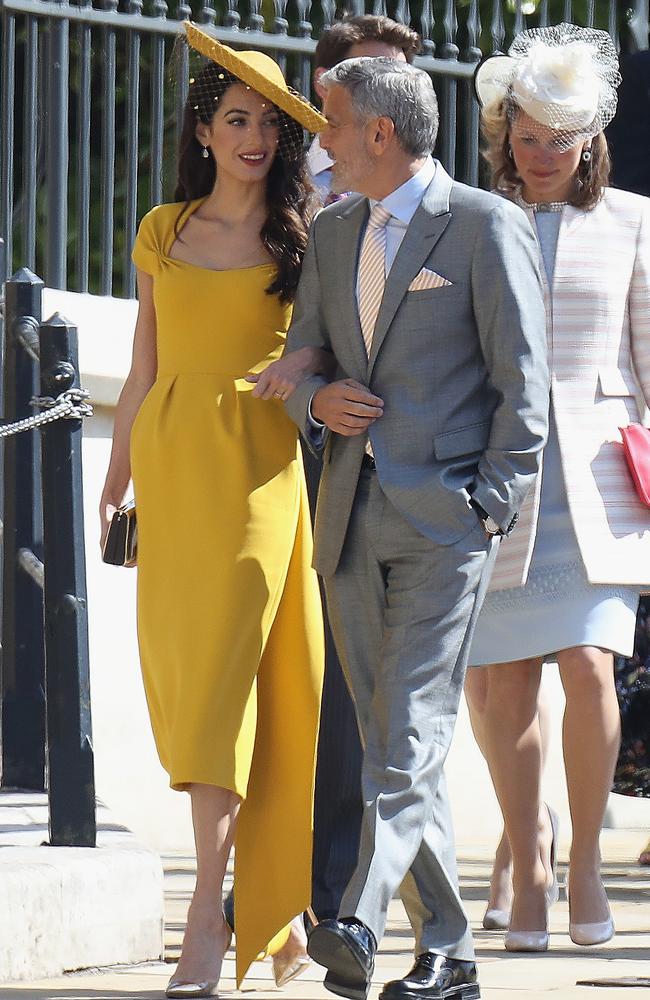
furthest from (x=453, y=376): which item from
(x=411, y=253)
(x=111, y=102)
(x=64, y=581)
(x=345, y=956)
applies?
(x=111, y=102)

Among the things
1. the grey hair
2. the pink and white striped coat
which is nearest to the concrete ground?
the pink and white striped coat

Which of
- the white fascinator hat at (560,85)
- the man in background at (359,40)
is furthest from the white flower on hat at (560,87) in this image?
the man in background at (359,40)

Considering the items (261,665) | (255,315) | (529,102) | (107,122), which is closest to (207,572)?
(261,665)

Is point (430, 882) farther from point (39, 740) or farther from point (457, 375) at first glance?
point (39, 740)

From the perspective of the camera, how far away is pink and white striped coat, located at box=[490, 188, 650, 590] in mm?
4758

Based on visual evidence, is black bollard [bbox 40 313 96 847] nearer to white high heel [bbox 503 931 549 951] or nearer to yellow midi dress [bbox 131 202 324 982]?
yellow midi dress [bbox 131 202 324 982]

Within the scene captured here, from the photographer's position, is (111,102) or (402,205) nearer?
(402,205)

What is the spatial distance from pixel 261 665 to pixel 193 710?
0.73 feet

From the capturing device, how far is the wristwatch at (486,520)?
396 cm

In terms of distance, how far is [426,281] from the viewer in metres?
4.01

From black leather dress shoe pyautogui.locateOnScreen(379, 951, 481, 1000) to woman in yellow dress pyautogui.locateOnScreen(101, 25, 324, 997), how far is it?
44cm

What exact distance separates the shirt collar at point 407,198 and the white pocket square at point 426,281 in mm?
117

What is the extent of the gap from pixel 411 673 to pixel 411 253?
0.75 m

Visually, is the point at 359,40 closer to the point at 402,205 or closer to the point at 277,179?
the point at 277,179
